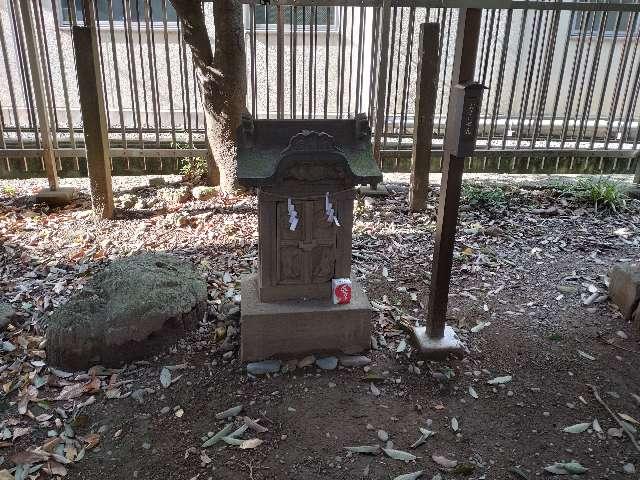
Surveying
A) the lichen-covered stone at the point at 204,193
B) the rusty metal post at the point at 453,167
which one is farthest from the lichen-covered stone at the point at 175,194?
the rusty metal post at the point at 453,167

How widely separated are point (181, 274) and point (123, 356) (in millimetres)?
748

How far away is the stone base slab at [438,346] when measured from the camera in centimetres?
356

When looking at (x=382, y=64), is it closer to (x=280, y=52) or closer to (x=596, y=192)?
(x=280, y=52)

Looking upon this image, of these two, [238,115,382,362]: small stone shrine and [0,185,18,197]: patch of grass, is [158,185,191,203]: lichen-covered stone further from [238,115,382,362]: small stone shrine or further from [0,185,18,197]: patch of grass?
[238,115,382,362]: small stone shrine

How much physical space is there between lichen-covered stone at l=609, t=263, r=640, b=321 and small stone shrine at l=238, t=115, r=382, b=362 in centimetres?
212

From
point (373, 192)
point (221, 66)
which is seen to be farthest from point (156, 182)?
point (373, 192)

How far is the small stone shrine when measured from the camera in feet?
10.4

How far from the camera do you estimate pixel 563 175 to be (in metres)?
7.50

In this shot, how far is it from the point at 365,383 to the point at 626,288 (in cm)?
229

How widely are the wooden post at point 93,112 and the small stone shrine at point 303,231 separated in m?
2.58

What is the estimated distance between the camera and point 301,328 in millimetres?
3506

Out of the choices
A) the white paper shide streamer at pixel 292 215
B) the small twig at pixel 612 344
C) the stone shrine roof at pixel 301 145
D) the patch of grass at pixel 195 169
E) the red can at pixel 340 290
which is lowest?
the small twig at pixel 612 344

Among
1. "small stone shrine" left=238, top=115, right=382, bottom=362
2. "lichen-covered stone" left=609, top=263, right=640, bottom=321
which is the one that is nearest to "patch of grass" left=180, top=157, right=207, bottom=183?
"small stone shrine" left=238, top=115, right=382, bottom=362

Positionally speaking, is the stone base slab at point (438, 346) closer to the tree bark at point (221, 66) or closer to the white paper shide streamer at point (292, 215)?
the white paper shide streamer at point (292, 215)
